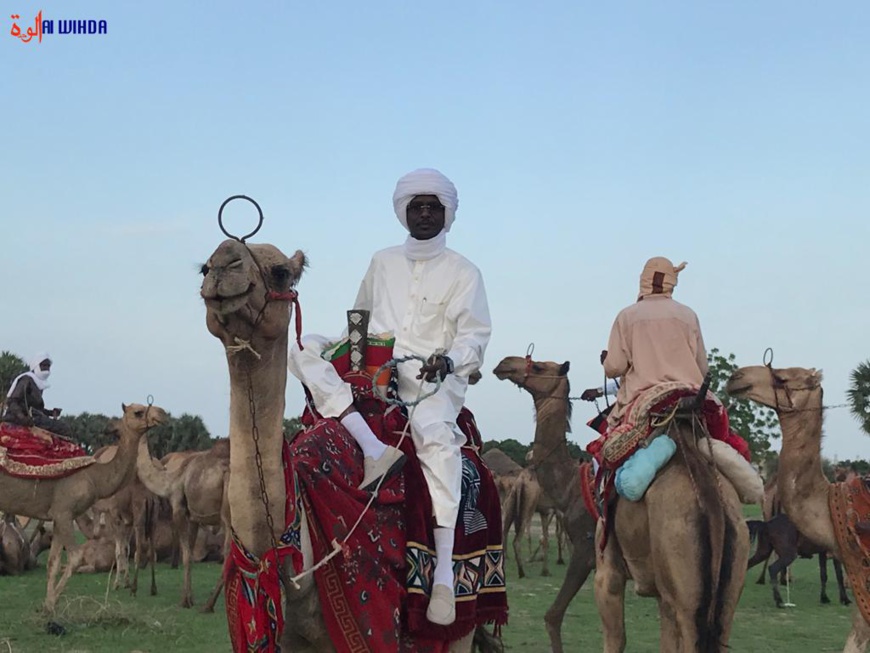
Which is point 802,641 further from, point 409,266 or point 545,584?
point 409,266

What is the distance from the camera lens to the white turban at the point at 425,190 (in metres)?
6.04

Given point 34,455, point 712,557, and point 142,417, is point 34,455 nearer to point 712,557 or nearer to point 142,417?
point 142,417

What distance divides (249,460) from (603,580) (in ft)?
12.1

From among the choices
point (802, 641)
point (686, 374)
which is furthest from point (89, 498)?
point (686, 374)

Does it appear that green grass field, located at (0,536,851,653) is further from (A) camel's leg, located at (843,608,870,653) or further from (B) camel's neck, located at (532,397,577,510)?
(A) camel's leg, located at (843,608,870,653)

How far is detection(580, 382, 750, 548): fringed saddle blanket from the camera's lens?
22.1 ft

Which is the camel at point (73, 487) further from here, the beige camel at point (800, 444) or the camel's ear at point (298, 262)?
the camel's ear at point (298, 262)

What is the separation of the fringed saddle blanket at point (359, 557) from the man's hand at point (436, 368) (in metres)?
0.28

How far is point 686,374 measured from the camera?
7086 millimetres

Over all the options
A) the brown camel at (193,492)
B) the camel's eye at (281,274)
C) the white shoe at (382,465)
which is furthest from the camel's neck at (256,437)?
the brown camel at (193,492)

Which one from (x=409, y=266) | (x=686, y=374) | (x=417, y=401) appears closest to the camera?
(x=417, y=401)

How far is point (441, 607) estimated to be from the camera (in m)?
5.01

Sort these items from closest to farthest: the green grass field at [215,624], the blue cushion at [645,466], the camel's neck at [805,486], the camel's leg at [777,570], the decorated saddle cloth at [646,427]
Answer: the blue cushion at [645,466]
the decorated saddle cloth at [646,427]
the camel's neck at [805,486]
the green grass field at [215,624]
the camel's leg at [777,570]

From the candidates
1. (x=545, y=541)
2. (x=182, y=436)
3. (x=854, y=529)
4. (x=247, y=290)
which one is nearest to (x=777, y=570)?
(x=545, y=541)
